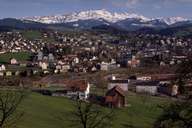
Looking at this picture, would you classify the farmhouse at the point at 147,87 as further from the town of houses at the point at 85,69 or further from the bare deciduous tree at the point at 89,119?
the bare deciduous tree at the point at 89,119

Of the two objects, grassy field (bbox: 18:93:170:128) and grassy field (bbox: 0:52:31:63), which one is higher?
grassy field (bbox: 0:52:31:63)

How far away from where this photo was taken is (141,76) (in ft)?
309

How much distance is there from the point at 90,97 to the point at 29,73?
3863 cm

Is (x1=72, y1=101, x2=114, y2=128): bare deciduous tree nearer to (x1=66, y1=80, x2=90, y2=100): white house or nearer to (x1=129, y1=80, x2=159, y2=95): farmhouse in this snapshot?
(x1=66, y1=80, x2=90, y2=100): white house

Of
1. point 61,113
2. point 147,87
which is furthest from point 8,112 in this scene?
point 147,87

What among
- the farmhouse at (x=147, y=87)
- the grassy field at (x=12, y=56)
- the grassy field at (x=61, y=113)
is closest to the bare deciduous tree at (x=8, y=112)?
the grassy field at (x=61, y=113)

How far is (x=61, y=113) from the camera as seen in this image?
1730 inches

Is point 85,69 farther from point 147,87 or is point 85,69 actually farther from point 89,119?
point 89,119

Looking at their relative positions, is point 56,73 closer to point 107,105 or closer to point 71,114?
point 107,105

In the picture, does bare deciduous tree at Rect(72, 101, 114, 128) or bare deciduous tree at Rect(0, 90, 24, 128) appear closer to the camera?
bare deciduous tree at Rect(0, 90, 24, 128)

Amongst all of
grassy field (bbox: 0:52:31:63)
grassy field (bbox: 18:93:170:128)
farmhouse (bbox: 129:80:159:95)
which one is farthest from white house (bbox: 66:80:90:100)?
grassy field (bbox: 0:52:31:63)

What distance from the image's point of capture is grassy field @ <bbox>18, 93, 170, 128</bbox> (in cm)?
3762

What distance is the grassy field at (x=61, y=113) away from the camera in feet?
123

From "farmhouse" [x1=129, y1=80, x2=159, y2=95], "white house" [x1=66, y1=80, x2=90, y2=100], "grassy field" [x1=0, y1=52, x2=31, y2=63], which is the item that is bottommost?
"farmhouse" [x1=129, y1=80, x2=159, y2=95]
